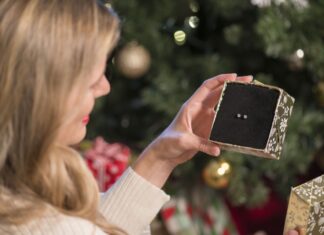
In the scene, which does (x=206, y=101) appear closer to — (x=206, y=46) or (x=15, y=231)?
(x=15, y=231)

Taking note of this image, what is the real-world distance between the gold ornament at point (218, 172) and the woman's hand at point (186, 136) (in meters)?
0.59

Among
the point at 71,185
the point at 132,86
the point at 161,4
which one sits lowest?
the point at 132,86

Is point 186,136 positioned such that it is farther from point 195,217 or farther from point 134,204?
point 195,217

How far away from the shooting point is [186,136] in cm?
103

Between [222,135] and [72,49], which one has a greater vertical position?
[72,49]

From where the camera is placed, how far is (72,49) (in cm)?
78

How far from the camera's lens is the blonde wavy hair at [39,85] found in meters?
0.77

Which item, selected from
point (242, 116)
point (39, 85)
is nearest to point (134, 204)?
point (242, 116)

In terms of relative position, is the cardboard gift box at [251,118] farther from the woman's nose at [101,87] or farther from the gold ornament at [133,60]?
the gold ornament at [133,60]

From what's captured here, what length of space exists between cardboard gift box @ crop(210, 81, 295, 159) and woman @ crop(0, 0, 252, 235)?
22 cm

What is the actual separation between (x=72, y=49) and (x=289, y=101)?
39 cm

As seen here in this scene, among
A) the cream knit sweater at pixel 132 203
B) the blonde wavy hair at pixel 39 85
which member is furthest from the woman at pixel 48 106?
the cream knit sweater at pixel 132 203

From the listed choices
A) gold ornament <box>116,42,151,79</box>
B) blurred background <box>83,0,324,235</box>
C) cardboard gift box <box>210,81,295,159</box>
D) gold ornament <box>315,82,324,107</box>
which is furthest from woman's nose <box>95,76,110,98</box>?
gold ornament <box>315,82,324,107</box>

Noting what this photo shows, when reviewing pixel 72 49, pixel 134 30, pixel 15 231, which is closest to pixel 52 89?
pixel 72 49
